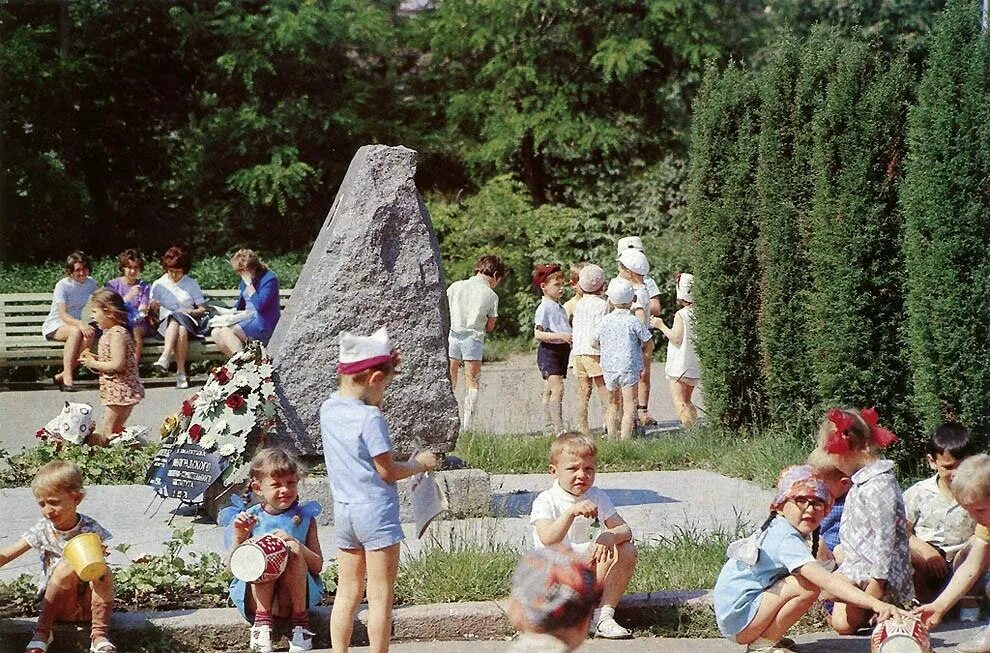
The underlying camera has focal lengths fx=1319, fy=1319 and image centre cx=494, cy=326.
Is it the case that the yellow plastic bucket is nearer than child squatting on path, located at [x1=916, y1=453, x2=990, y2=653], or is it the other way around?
child squatting on path, located at [x1=916, y1=453, x2=990, y2=653]

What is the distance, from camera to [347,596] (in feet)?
17.3

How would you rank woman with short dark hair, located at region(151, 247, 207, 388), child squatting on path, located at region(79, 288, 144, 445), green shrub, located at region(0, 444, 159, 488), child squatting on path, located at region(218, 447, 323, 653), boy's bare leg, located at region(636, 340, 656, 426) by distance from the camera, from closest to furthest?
1. child squatting on path, located at region(218, 447, 323, 653)
2. green shrub, located at region(0, 444, 159, 488)
3. child squatting on path, located at region(79, 288, 144, 445)
4. boy's bare leg, located at region(636, 340, 656, 426)
5. woman with short dark hair, located at region(151, 247, 207, 388)

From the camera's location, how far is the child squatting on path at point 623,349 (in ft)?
35.6

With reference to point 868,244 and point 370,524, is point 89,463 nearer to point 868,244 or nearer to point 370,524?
point 370,524

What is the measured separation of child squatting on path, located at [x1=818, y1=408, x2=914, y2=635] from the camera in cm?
566

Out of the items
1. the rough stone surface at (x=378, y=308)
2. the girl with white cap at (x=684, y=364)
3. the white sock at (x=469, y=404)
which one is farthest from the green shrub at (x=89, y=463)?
the girl with white cap at (x=684, y=364)

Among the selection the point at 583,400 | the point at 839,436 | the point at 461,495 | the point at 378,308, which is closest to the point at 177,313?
the point at 583,400

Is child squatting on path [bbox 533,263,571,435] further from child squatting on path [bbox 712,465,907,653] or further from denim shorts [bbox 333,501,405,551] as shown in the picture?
denim shorts [bbox 333,501,405,551]

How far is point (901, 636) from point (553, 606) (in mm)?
2434

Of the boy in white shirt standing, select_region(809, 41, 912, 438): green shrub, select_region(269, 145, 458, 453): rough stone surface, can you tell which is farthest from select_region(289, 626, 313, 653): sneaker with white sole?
the boy in white shirt standing

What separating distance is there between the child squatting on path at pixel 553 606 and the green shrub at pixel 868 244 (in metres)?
6.55

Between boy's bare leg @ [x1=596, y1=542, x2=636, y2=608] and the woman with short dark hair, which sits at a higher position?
the woman with short dark hair

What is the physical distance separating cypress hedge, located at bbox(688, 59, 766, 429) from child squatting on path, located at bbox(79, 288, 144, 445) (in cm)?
486

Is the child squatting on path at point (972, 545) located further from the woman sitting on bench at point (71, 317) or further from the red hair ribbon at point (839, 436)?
the woman sitting on bench at point (71, 317)
